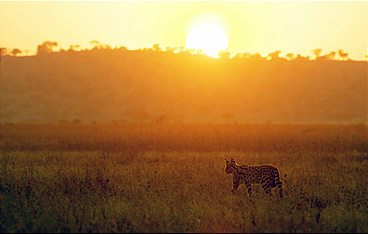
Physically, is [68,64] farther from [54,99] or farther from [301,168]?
[301,168]

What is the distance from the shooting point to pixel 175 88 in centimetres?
11019

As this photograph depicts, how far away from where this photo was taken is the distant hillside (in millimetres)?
93625

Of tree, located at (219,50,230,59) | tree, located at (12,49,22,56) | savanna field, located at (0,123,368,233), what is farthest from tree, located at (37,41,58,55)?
savanna field, located at (0,123,368,233)

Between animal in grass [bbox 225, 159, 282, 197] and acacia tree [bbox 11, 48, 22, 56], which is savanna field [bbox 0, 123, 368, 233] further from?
acacia tree [bbox 11, 48, 22, 56]

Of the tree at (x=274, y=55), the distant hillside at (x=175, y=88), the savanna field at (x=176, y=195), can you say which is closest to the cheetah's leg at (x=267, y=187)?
the savanna field at (x=176, y=195)

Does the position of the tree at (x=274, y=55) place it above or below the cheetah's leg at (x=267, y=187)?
above

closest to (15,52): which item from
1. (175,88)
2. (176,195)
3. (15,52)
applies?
(15,52)

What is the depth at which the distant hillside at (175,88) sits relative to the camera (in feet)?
307

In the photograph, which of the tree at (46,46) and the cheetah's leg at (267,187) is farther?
the tree at (46,46)

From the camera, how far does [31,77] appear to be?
357ft

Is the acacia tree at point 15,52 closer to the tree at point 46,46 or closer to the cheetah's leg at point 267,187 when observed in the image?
the tree at point 46,46

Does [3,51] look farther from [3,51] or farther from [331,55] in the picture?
[331,55]

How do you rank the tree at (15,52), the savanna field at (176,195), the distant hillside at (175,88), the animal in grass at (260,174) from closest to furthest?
the savanna field at (176,195)
the animal in grass at (260,174)
the distant hillside at (175,88)
the tree at (15,52)

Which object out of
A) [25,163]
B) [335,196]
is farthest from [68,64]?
[335,196]
